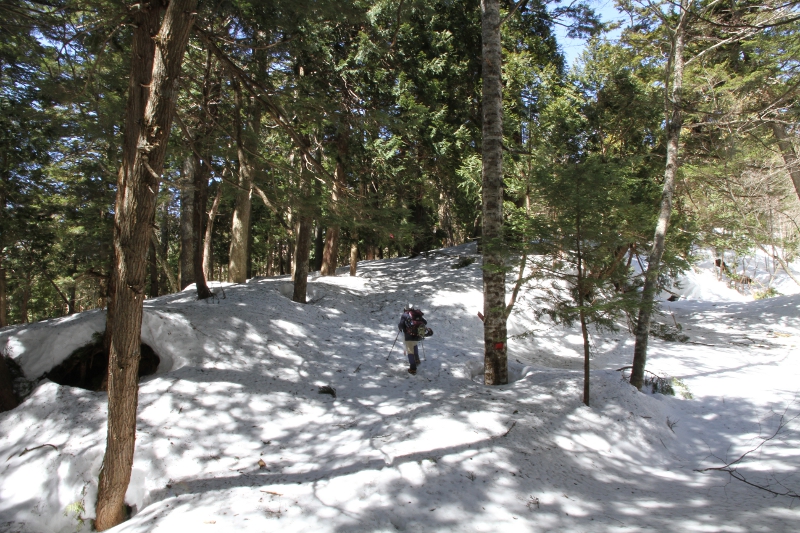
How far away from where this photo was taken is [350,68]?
12.4 m

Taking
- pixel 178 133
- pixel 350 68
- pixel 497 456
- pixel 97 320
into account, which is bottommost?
pixel 497 456

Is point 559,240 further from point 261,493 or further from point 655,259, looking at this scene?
point 261,493

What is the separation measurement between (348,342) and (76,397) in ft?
16.7

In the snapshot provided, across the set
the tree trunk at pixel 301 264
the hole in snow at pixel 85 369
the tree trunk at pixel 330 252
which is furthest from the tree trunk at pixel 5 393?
the tree trunk at pixel 330 252

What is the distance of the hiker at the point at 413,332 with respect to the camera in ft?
26.1

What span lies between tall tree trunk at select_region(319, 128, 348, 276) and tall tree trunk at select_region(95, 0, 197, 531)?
10.5 feet

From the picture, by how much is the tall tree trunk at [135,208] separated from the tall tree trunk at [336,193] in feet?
10.5

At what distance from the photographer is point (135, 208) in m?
3.52

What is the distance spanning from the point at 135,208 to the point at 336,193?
378 cm

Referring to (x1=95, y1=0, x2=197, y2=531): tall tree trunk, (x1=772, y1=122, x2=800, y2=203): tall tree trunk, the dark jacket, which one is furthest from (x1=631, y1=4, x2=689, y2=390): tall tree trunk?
(x1=772, y1=122, x2=800, y2=203): tall tree trunk

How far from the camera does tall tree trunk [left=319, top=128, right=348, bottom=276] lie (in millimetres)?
7105

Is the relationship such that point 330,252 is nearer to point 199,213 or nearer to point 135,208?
point 199,213

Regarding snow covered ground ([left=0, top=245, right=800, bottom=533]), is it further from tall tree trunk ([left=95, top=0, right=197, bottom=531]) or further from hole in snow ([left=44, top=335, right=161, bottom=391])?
tall tree trunk ([left=95, top=0, right=197, bottom=531])

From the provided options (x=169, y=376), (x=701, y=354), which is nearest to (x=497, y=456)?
(x=169, y=376)
